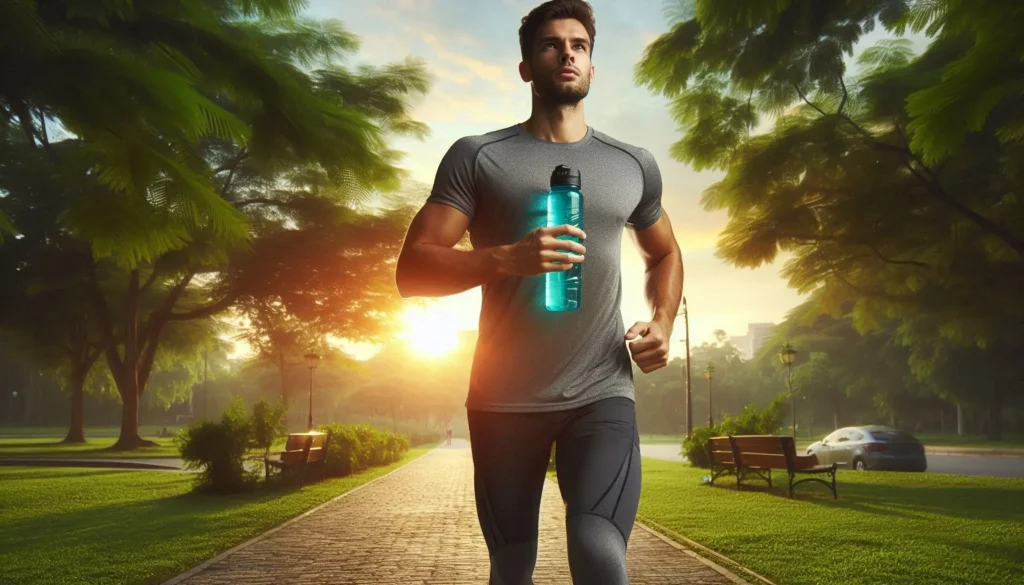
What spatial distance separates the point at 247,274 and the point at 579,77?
26115mm

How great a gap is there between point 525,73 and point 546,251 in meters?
0.80

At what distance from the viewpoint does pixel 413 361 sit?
6050 centimetres

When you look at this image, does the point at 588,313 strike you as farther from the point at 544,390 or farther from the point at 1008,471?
the point at 1008,471

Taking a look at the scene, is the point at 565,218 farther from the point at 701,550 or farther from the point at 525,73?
the point at 701,550

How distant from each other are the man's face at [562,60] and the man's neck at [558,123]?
0.20 ft

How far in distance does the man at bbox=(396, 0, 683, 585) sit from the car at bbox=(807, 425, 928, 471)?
21683 mm

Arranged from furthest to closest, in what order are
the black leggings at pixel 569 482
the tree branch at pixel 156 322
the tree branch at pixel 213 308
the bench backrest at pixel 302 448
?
the tree branch at pixel 156 322 < the tree branch at pixel 213 308 < the bench backrest at pixel 302 448 < the black leggings at pixel 569 482

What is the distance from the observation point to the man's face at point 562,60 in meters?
2.76

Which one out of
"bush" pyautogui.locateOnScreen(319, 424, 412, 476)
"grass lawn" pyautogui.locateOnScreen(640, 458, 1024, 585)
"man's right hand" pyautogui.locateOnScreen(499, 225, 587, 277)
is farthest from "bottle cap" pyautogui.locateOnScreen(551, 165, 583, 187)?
"bush" pyautogui.locateOnScreen(319, 424, 412, 476)

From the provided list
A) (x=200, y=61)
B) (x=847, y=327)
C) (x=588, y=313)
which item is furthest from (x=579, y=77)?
(x=847, y=327)

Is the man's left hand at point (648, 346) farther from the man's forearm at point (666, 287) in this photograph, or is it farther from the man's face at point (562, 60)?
the man's face at point (562, 60)

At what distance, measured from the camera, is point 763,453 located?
1430 centimetres

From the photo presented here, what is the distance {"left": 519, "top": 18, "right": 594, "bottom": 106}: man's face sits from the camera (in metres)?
2.76

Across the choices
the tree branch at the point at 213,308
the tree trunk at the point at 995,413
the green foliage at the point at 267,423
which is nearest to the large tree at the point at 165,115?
the green foliage at the point at 267,423
